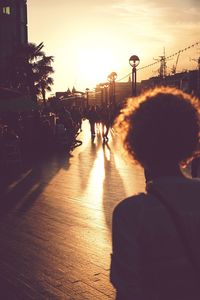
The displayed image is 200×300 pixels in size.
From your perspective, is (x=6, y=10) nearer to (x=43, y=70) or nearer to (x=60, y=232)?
(x=43, y=70)

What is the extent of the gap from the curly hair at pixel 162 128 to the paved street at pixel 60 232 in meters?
0.32

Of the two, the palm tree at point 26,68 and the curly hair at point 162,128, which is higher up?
the palm tree at point 26,68

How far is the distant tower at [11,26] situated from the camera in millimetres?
45844

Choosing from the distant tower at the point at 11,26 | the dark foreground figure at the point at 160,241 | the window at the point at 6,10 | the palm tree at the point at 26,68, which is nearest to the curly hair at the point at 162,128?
the dark foreground figure at the point at 160,241

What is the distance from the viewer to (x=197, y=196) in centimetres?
182

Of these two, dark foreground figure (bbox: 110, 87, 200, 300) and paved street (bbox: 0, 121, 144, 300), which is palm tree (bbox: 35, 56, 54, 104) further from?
dark foreground figure (bbox: 110, 87, 200, 300)

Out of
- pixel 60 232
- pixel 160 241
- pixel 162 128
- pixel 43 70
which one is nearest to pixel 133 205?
pixel 160 241

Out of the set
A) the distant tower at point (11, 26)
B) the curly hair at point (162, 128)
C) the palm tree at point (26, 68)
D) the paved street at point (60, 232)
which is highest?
the distant tower at point (11, 26)

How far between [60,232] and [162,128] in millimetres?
5174

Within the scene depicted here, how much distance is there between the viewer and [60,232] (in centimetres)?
692

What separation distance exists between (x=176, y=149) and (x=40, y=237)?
16.3ft

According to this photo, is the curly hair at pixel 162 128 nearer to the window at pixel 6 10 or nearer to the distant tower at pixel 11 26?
the distant tower at pixel 11 26

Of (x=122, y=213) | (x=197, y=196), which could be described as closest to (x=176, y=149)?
(x=197, y=196)

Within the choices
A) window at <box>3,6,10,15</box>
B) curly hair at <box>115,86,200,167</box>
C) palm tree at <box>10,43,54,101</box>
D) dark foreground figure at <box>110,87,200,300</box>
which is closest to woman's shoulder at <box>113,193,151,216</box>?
dark foreground figure at <box>110,87,200,300</box>
